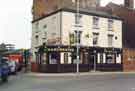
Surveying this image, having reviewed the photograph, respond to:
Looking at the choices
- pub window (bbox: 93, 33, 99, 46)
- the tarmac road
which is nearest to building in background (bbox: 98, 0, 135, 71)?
pub window (bbox: 93, 33, 99, 46)

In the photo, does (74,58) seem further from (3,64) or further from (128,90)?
(128,90)

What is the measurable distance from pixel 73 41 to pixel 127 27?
15.9m

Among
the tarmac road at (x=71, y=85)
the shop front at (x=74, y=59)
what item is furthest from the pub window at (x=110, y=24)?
the tarmac road at (x=71, y=85)

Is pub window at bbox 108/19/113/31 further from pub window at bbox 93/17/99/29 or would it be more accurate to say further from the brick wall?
the brick wall

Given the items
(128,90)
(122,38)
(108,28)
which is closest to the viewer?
(128,90)

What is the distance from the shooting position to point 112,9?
6488 cm

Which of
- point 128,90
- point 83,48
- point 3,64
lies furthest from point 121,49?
point 128,90

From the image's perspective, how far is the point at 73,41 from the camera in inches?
1927

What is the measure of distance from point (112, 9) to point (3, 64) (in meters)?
40.5

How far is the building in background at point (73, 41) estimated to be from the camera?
48438 millimetres

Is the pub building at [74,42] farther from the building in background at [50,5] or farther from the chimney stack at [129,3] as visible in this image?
the chimney stack at [129,3]

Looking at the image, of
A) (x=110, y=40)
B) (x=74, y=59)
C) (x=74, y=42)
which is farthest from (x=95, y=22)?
(x=74, y=59)

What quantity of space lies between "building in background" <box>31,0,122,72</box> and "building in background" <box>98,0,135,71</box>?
6.15ft

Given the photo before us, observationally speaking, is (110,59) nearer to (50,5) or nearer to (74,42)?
(74,42)
